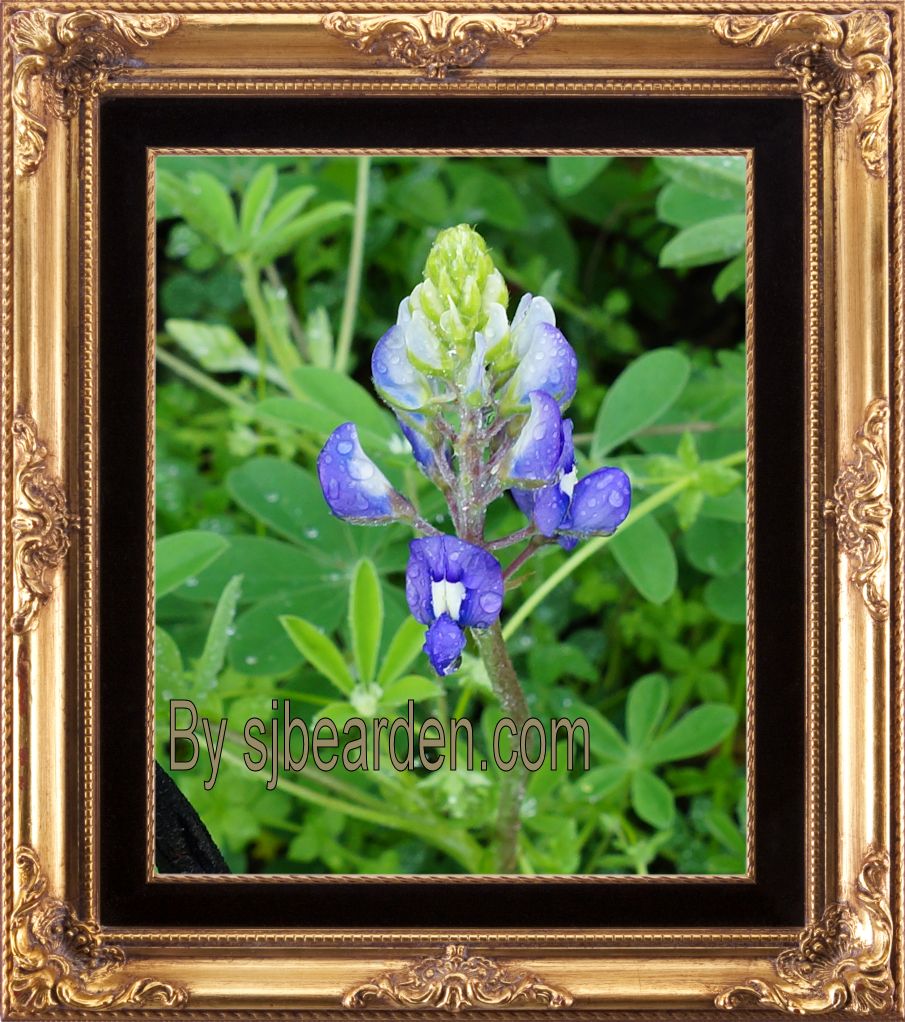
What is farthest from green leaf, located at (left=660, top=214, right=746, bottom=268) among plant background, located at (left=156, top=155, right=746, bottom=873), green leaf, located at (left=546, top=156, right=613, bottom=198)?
Answer: green leaf, located at (left=546, top=156, right=613, bottom=198)

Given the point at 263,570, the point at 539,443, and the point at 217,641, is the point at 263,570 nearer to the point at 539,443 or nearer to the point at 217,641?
the point at 217,641

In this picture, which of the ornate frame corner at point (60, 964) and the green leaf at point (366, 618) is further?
the green leaf at point (366, 618)

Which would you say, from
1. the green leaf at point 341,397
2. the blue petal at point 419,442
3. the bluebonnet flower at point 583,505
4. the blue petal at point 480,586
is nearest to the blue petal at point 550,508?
→ the bluebonnet flower at point 583,505

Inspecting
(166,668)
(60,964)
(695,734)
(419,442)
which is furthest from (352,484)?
(60,964)

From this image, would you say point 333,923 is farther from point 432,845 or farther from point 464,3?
point 464,3

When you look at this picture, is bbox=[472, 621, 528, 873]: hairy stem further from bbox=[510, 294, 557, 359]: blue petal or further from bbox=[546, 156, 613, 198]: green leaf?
bbox=[546, 156, 613, 198]: green leaf

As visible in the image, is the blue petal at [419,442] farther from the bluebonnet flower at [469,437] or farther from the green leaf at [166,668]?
the green leaf at [166,668]
